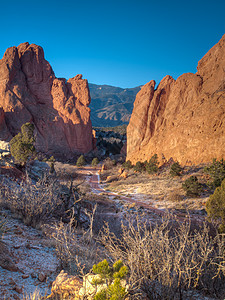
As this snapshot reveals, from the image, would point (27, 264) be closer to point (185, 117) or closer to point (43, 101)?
point (185, 117)

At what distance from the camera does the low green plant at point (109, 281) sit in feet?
5.70

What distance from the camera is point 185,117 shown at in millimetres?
27672

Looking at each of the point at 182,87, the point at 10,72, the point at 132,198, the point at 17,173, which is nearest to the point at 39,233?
the point at 17,173

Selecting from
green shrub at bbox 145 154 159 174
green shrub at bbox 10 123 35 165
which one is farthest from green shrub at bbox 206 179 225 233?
green shrub at bbox 145 154 159 174

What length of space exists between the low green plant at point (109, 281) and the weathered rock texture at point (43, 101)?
4085cm

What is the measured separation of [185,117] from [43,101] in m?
33.4

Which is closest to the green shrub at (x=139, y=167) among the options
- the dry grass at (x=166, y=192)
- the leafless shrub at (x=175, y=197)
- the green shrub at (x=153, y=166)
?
the dry grass at (x=166, y=192)

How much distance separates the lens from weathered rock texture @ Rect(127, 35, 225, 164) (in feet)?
76.1

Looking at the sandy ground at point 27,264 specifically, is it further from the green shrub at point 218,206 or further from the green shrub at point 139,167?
the green shrub at point 139,167

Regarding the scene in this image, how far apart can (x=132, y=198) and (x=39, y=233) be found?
1439 cm

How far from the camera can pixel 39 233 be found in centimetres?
478

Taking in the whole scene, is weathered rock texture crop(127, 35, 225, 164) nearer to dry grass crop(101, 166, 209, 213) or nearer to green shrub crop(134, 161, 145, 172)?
green shrub crop(134, 161, 145, 172)

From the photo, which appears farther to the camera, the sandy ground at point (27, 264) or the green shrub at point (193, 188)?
the green shrub at point (193, 188)

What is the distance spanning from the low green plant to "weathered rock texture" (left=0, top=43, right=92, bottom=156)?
40849 millimetres
